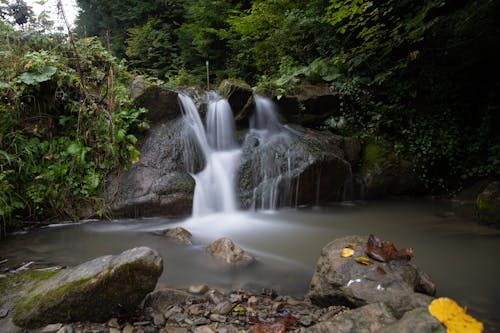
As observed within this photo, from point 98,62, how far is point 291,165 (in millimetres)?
4283

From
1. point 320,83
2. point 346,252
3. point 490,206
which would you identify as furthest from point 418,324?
point 320,83

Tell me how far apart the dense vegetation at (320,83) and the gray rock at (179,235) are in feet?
5.00

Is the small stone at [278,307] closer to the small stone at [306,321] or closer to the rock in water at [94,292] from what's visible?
the small stone at [306,321]

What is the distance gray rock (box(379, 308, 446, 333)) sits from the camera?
4.68 ft

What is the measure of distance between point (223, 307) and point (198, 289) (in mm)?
426

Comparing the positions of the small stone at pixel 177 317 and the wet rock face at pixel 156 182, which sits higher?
the wet rock face at pixel 156 182

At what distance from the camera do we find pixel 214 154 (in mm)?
6227

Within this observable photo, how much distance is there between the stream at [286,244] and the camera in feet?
9.52

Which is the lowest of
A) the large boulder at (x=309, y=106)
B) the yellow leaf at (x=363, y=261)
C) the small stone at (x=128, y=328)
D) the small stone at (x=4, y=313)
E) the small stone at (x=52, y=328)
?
the small stone at (x=128, y=328)

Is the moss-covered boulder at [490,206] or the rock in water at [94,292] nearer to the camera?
the rock in water at [94,292]

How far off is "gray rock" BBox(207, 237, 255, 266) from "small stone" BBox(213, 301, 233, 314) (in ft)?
2.80

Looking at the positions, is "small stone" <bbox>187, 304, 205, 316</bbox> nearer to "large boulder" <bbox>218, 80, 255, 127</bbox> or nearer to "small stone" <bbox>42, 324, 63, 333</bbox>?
"small stone" <bbox>42, 324, 63, 333</bbox>

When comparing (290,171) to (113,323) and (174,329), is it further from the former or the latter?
(113,323)

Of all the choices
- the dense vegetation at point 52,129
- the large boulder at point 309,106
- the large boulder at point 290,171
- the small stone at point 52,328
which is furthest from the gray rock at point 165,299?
the large boulder at point 309,106
